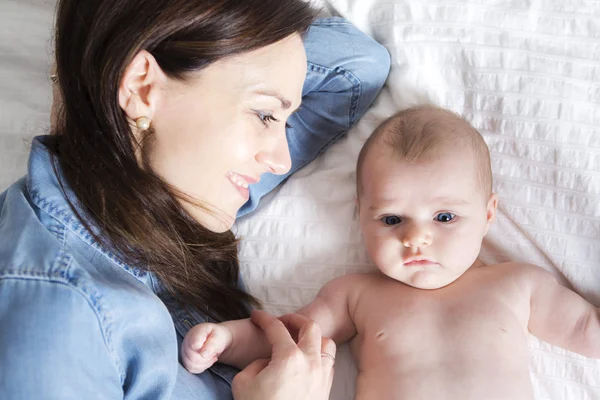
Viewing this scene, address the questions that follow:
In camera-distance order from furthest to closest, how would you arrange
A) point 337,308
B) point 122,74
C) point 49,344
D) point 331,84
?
point 331,84, point 337,308, point 122,74, point 49,344

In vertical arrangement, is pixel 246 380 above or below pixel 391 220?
below

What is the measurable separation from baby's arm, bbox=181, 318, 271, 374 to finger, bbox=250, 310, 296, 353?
32 millimetres

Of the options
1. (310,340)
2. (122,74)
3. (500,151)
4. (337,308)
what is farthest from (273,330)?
(500,151)

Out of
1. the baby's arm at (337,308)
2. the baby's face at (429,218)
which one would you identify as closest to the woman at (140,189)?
the baby's arm at (337,308)

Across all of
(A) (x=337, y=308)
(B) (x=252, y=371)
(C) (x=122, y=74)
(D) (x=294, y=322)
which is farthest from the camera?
(A) (x=337, y=308)

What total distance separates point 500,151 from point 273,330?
2.23ft

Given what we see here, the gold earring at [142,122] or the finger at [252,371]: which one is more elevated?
the gold earring at [142,122]

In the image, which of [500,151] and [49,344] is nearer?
[49,344]

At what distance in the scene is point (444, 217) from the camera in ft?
4.17

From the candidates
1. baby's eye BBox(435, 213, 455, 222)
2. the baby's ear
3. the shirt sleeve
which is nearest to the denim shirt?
the shirt sleeve

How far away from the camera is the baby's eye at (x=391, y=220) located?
1.30m

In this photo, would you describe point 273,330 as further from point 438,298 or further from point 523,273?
point 523,273

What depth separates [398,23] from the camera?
152 cm

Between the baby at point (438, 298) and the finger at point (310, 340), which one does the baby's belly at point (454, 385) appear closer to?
the baby at point (438, 298)
